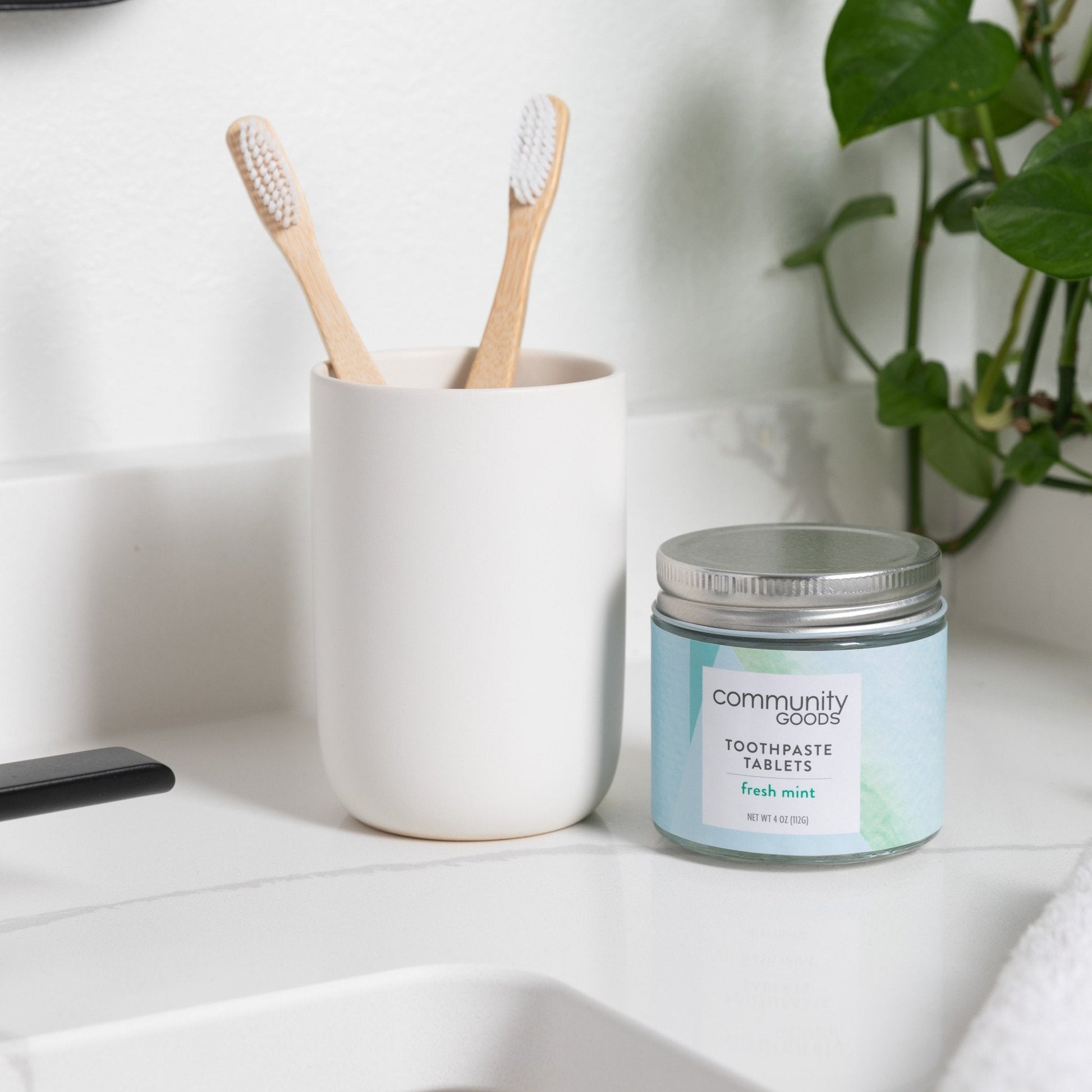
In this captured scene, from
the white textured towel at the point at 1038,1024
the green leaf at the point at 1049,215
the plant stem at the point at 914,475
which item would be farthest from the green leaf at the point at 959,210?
the white textured towel at the point at 1038,1024

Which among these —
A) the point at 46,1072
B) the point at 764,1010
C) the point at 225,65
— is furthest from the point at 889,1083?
the point at 225,65

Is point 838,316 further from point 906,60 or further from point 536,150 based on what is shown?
point 536,150

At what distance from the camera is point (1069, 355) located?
0.70m

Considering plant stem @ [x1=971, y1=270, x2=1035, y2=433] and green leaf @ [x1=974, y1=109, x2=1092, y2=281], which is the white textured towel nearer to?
green leaf @ [x1=974, y1=109, x2=1092, y2=281]

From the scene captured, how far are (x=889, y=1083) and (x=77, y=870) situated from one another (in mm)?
283

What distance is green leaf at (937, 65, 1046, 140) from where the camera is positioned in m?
0.73

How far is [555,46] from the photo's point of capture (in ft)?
2.34

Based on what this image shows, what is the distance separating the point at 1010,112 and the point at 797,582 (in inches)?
15.2

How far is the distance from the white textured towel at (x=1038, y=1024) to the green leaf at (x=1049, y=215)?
258mm

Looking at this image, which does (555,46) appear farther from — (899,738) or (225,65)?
(899,738)

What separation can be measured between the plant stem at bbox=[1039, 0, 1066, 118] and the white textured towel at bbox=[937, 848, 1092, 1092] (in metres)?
0.45

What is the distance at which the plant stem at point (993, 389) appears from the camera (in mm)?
742

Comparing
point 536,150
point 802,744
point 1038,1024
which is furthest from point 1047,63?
point 1038,1024

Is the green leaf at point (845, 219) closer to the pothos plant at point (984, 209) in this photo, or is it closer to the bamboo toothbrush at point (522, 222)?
the pothos plant at point (984, 209)
